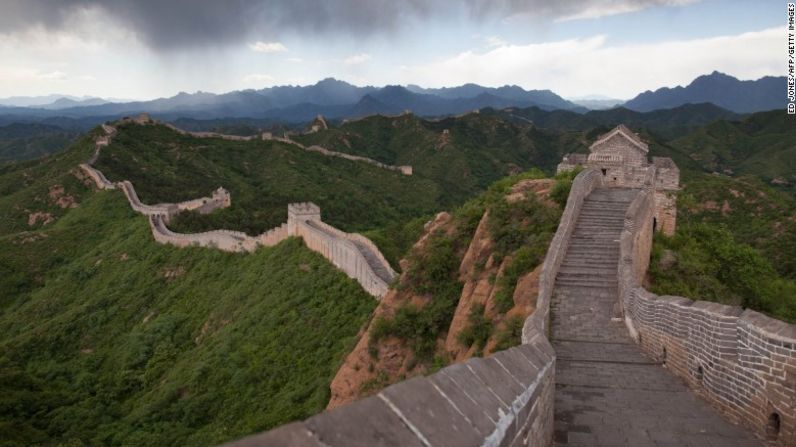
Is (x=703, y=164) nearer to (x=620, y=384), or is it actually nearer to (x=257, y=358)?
(x=257, y=358)

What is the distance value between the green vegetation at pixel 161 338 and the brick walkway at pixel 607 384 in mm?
8505

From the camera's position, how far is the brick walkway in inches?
247

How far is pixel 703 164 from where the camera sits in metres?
92.0

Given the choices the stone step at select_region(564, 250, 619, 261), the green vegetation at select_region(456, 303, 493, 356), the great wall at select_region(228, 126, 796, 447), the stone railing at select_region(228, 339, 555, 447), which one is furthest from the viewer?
the stone step at select_region(564, 250, 619, 261)

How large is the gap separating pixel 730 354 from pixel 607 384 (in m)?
1.80

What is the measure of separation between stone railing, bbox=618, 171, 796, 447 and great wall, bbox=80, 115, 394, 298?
43.7 feet

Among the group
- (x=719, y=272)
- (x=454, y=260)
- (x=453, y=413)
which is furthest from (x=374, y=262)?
(x=453, y=413)

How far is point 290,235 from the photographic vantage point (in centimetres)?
3259

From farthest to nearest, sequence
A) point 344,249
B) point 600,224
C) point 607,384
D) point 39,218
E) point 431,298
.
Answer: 1. point 39,218
2. point 344,249
3. point 431,298
4. point 600,224
5. point 607,384

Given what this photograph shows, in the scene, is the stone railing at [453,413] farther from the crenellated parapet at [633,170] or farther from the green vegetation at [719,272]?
the crenellated parapet at [633,170]

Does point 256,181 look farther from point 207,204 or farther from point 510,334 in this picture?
point 510,334

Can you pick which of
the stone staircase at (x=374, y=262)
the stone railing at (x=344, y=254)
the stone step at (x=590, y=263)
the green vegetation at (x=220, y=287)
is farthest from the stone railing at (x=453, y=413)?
the stone staircase at (x=374, y=262)

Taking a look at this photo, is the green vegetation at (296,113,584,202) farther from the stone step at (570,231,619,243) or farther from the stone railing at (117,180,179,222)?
the stone step at (570,231,619,243)

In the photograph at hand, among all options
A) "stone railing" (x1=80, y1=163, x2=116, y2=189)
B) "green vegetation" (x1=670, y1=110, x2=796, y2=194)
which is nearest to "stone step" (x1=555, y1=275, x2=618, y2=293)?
"stone railing" (x1=80, y1=163, x2=116, y2=189)
